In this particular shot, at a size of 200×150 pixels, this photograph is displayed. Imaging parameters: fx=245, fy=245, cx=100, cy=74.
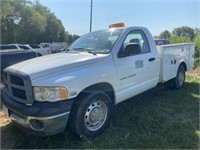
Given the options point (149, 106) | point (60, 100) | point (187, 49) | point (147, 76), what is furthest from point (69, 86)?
point (187, 49)

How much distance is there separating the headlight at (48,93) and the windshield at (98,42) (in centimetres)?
133

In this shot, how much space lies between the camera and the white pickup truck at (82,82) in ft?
11.1

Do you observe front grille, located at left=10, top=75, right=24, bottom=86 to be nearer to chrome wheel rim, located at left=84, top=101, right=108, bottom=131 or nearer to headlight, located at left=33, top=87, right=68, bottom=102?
headlight, located at left=33, top=87, right=68, bottom=102

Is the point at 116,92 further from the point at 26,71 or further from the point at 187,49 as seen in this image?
the point at 187,49

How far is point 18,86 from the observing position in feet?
11.8

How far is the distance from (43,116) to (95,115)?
0.97 m

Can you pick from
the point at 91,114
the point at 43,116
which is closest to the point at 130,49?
the point at 91,114

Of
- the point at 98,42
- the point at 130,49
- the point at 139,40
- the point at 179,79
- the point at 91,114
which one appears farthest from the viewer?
the point at 179,79

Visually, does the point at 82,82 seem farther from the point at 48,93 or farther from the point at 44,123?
the point at 44,123

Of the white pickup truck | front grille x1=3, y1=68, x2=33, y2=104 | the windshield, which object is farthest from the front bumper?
the windshield

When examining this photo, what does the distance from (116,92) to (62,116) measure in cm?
127

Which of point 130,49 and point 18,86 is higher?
point 130,49

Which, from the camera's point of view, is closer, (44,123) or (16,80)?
(44,123)

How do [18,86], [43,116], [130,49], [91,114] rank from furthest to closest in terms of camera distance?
1. [130,49]
2. [91,114]
3. [18,86]
4. [43,116]
